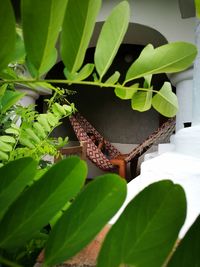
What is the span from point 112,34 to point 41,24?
5 centimetres

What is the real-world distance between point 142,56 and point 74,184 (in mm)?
92

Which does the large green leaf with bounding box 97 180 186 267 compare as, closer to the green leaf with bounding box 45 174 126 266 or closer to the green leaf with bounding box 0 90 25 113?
the green leaf with bounding box 45 174 126 266

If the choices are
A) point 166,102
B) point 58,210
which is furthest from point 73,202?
point 166,102

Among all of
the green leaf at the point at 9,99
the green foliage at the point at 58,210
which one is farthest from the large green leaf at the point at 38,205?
the green leaf at the point at 9,99

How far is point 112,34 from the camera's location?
170 mm

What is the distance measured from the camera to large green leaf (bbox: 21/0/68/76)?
0.43ft

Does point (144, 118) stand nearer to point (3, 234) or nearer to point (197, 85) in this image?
point (197, 85)

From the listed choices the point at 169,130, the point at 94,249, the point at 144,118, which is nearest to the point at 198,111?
the point at 94,249

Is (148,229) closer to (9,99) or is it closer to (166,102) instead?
(166,102)

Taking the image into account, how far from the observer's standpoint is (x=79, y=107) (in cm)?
456

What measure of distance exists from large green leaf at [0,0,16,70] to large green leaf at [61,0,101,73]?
0.03 metres

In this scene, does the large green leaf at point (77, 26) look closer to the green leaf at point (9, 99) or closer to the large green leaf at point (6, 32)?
the large green leaf at point (6, 32)

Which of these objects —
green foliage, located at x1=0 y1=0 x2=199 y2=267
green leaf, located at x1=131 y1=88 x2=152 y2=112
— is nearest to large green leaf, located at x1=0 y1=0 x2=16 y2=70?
green foliage, located at x1=0 y1=0 x2=199 y2=267

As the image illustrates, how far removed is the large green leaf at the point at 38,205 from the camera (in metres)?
0.13
